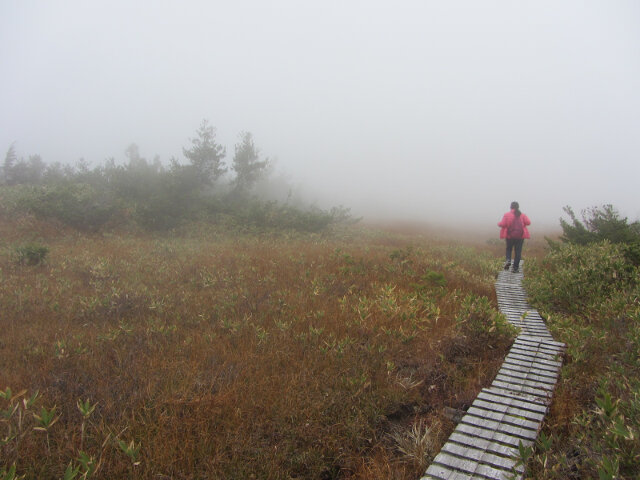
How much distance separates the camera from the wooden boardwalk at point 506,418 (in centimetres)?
316

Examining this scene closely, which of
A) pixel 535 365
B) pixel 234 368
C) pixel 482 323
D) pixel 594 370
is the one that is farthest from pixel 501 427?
pixel 234 368

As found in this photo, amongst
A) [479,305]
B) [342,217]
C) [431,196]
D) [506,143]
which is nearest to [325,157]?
[431,196]

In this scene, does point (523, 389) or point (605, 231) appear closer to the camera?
point (523, 389)

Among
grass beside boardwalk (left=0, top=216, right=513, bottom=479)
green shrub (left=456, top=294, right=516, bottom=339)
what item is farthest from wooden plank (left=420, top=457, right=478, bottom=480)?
green shrub (left=456, top=294, right=516, bottom=339)

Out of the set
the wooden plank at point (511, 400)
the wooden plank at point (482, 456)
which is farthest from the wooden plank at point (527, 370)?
the wooden plank at point (482, 456)

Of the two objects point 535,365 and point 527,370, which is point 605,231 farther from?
point 527,370

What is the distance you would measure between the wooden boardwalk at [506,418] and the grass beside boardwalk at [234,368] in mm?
204

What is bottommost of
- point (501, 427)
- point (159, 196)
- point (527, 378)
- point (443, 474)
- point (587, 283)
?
point (443, 474)

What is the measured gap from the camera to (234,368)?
4578 mm

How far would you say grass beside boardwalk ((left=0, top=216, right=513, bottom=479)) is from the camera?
3.29m

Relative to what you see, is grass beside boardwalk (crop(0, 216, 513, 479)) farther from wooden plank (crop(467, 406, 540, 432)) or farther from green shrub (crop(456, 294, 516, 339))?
wooden plank (crop(467, 406, 540, 432))

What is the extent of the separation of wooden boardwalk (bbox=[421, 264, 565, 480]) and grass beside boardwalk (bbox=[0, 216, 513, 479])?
0.67ft

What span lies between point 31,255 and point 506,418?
10.9 m

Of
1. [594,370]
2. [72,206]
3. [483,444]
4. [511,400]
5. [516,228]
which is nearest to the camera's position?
[483,444]
